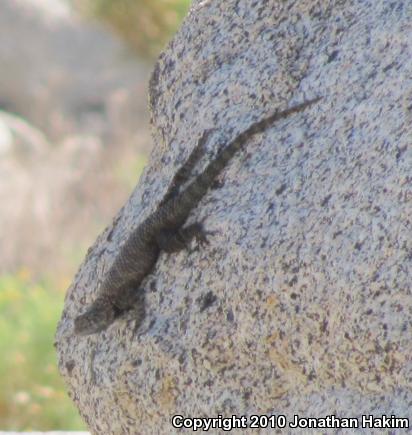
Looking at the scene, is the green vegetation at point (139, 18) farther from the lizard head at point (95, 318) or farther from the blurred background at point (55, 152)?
the lizard head at point (95, 318)

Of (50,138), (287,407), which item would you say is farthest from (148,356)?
(50,138)

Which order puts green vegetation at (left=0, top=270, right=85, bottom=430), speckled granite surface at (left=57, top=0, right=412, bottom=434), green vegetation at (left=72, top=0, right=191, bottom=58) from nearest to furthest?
speckled granite surface at (left=57, top=0, right=412, bottom=434) < green vegetation at (left=0, top=270, right=85, bottom=430) < green vegetation at (left=72, top=0, right=191, bottom=58)

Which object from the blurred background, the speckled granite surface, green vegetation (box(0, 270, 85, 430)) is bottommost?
the speckled granite surface

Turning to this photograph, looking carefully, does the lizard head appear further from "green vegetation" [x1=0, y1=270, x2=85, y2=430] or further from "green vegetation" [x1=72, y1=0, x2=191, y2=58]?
"green vegetation" [x1=72, y1=0, x2=191, y2=58]

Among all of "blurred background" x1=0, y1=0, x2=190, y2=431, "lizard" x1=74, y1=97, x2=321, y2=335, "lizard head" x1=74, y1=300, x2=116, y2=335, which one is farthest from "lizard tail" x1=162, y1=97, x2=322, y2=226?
"blurred background" x1=0, y1=0, x2=190, y2=431

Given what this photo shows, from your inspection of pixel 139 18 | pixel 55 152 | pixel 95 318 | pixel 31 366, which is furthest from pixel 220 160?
pixel 139 18
